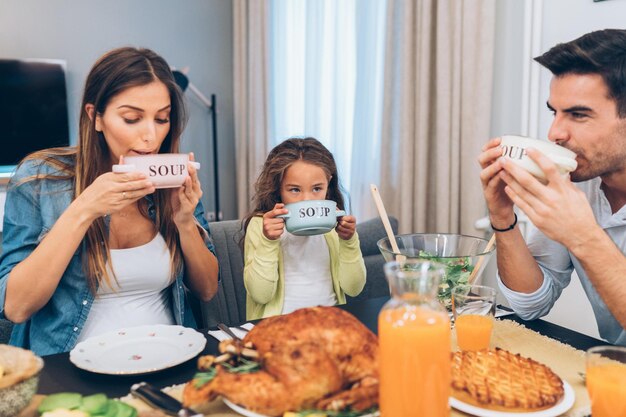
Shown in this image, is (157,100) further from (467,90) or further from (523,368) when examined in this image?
(467,90)

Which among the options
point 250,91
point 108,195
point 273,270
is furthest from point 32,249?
point 250,91

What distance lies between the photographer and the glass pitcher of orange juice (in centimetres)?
69

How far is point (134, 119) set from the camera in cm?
137

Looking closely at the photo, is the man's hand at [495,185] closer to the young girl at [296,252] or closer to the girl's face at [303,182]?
the young girl at [296,252]

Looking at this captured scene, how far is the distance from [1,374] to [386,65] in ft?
7.72

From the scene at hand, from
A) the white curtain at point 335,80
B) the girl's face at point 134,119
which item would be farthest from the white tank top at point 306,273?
the white curtain at point 335,80

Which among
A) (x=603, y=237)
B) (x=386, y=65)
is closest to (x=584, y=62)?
(x=603, y=237)

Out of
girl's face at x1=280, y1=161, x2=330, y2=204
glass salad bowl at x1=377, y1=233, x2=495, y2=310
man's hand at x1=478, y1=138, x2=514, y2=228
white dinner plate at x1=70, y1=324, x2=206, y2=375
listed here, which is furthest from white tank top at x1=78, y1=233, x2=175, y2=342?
man's hand at x1=478, y1=138, x2=514, y2=228

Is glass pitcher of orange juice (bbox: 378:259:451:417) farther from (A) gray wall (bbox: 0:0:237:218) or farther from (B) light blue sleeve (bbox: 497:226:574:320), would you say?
(A) gray wall (bbox: 0:0:237:218)

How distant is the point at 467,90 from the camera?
7.80ft

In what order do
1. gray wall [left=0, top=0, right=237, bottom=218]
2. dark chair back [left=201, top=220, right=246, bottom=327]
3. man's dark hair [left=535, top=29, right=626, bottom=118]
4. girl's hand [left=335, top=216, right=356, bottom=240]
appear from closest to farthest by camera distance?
man's dark hair [left=535, top=29, right=626, bottom=118] < girl's hand [left=335, top=216, right=356, bottom=240] < dark chair back [left=201, top=220, right=246, bottom=327] < gray wall [left=0, top=0, right=237, bottom=218]

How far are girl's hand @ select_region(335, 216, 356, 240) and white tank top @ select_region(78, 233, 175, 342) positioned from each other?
50 centimetres

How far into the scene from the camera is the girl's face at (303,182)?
167 cm

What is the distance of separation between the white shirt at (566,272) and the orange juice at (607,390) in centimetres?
50
